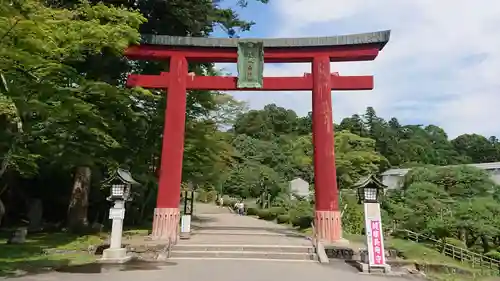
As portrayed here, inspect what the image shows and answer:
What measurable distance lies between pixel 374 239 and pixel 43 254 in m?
10.3

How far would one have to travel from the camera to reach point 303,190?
167 feet

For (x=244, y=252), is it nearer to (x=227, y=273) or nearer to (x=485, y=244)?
(x=227, y=273)

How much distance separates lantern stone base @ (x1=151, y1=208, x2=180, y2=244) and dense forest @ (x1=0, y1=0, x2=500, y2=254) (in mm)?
2356

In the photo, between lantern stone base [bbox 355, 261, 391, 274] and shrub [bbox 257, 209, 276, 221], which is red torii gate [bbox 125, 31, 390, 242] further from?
shrub [bbox 257, 209, 276, 221]

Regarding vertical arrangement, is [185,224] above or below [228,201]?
below

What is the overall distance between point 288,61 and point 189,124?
26.3 feet

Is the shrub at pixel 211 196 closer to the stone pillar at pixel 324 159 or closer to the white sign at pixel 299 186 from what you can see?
the white sign at pixel 299 186

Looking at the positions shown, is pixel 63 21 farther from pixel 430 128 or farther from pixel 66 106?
pixel 430 128

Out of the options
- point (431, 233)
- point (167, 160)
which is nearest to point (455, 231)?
point (431, 233)

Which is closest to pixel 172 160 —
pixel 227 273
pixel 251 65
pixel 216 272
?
pixel 251 65

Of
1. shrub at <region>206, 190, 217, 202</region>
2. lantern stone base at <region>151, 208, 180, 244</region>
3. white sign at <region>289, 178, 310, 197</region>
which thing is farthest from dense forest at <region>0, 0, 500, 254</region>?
shrub at <region>206, 190, 217, 202</region>

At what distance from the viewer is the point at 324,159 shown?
15359mm

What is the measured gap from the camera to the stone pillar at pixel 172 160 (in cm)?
1511

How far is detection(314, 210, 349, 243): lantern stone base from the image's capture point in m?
14.7
